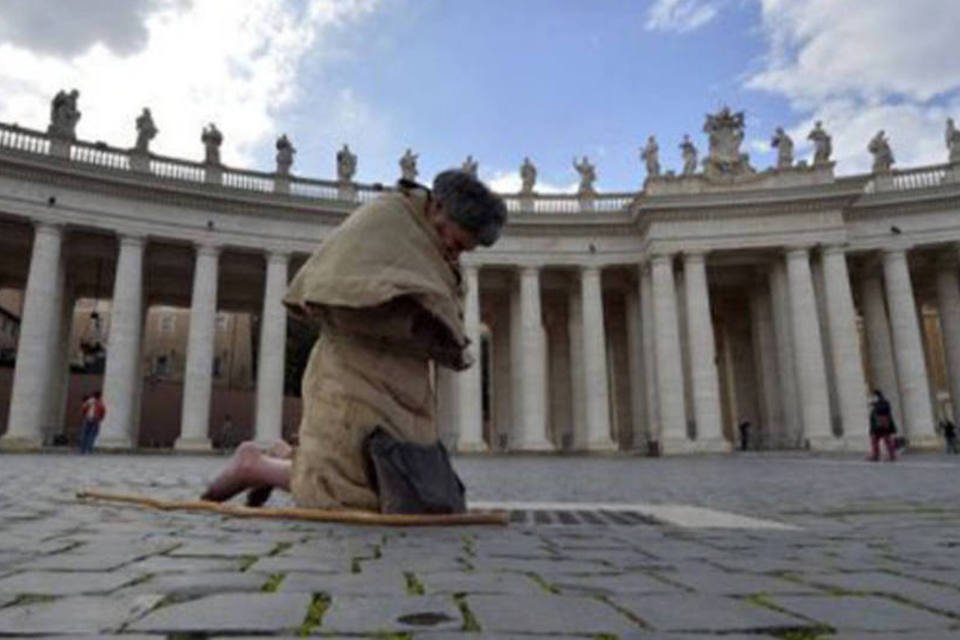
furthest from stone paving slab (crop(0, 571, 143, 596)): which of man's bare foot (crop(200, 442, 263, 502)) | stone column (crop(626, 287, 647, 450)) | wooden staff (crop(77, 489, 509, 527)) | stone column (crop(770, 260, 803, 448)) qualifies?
stone column (crop(626, 287, 647, 450))

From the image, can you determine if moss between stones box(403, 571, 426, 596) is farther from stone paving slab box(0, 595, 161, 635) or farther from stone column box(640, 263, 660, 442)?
stone column box(640, 263, 660, 442)

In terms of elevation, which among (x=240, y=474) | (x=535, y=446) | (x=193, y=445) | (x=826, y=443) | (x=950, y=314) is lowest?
(x=240, y=474)

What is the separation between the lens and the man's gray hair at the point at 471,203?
16.7 ft

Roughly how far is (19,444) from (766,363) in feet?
103

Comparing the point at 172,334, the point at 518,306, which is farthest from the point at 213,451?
the point at 172,334

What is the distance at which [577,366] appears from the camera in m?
38.2

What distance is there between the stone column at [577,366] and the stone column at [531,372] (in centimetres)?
294

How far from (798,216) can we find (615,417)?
13.7m

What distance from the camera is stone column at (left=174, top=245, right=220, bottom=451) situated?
3039 cm

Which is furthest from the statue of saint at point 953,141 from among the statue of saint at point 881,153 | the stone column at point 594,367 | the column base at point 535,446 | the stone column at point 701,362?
the column base at point 535,446

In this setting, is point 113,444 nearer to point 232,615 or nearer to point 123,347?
point 123,347

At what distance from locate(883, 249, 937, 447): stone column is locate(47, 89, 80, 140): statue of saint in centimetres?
3494

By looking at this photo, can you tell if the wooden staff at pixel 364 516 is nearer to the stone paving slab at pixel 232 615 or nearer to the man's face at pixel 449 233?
the man's face at pixel 449 233

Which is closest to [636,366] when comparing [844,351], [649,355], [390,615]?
[649,355]
